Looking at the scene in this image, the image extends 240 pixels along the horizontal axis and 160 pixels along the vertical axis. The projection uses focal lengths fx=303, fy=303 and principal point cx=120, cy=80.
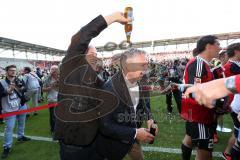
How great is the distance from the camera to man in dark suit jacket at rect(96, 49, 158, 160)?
311 centimetres

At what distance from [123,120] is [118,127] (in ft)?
0.43

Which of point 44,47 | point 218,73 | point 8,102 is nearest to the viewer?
point 218,73

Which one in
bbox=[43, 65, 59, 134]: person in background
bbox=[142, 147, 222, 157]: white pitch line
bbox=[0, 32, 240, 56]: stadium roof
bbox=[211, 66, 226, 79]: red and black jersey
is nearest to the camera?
bbox=[211, 66, 226, 79]: red and black jersey

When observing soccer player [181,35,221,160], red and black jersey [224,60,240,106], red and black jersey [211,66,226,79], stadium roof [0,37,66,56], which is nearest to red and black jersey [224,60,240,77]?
red and black jersey [224,60,240,106]

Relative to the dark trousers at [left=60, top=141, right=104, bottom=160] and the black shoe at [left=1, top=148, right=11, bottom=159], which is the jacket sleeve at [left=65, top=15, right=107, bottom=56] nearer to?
the dark trousers at [left=60, top=141, right=104, bottom=160]

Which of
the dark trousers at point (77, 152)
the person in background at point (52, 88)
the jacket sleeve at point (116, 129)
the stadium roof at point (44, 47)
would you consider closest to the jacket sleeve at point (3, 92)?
the person in background at point (52, 88)

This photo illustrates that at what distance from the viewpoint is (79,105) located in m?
3.17

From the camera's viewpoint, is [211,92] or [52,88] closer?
[211,92]

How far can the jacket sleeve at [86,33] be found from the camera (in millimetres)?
2891

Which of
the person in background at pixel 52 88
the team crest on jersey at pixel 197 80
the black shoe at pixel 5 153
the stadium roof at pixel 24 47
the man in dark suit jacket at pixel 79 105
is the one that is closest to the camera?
the man in dark suit jacket at pixel 79 105

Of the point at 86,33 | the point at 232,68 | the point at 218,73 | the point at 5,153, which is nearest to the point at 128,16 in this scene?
the point at 86,33

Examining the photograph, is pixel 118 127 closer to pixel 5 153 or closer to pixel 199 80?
pixel 199 80

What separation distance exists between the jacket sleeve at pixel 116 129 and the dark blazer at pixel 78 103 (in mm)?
80

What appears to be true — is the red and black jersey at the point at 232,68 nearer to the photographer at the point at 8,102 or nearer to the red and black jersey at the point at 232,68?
the red and black jersey at the point at 232,68
